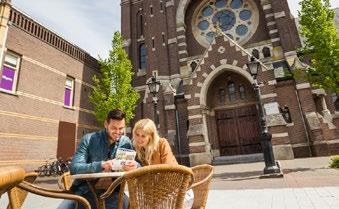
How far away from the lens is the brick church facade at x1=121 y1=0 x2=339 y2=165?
15.2 meters

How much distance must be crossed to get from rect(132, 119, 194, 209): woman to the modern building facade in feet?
43.3

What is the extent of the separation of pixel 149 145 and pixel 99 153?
63 centimetres

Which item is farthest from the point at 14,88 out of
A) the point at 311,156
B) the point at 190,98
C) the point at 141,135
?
the point at 311,156

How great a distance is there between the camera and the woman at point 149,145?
2977mm

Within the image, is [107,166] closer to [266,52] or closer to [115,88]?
[115,88]

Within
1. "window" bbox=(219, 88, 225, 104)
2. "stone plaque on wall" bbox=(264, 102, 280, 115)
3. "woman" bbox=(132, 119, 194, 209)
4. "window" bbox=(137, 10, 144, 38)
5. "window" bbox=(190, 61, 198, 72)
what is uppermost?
"window" bbox=(137, 10, 144, 38)

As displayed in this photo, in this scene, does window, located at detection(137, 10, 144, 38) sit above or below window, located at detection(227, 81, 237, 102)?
above

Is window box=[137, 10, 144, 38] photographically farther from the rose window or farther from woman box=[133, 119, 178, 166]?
woman box=[133, 119, 178, 166]

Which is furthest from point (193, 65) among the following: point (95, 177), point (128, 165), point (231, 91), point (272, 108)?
point (95, 177)

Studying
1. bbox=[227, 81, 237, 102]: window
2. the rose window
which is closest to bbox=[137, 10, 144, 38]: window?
the rose window

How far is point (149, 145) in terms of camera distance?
304 centimetres

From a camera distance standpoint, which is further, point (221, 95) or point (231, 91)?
point (221, 95)

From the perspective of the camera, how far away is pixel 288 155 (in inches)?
556

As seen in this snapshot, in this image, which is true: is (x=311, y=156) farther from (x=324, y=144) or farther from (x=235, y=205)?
(x=235, y=205)
